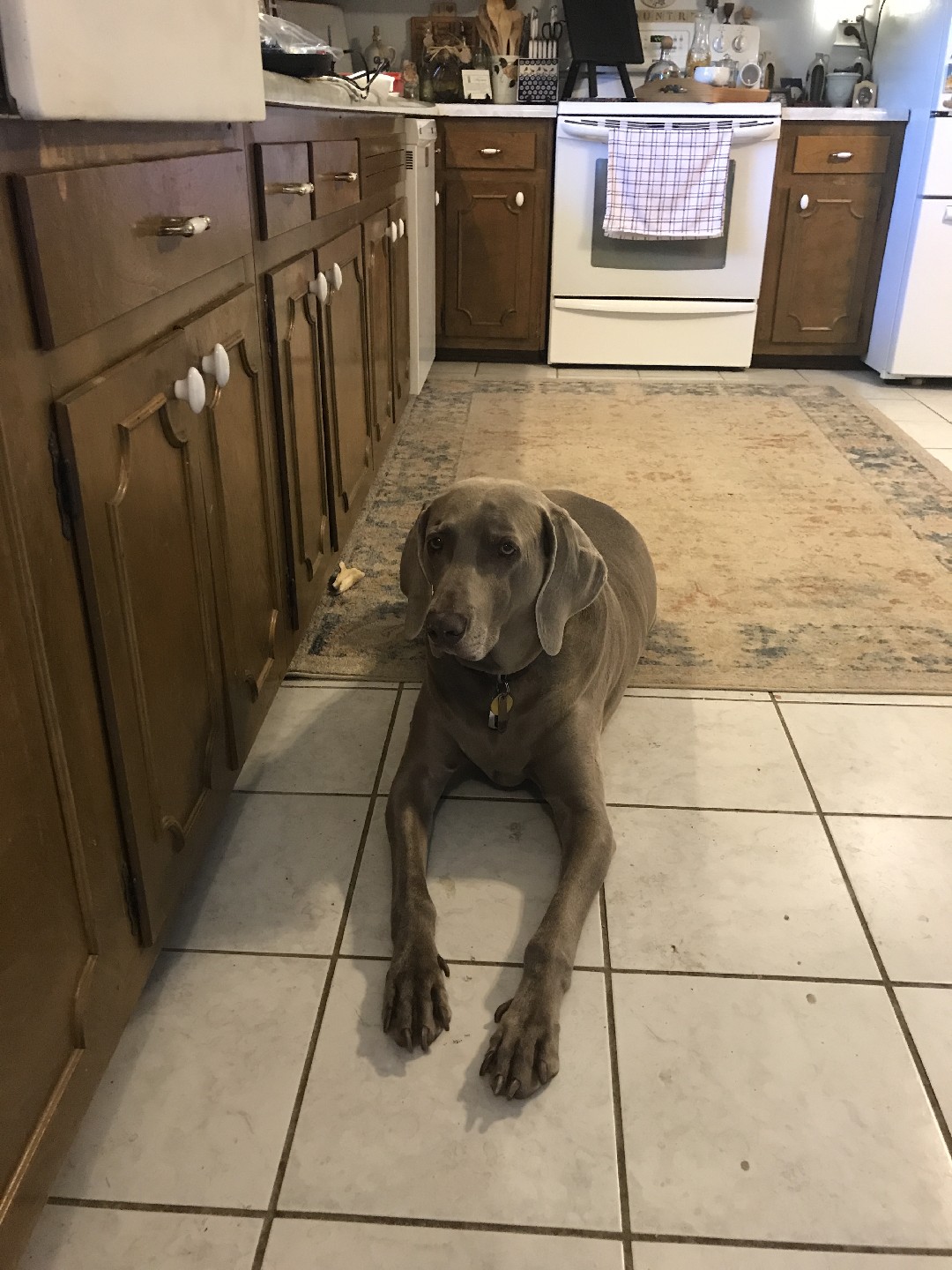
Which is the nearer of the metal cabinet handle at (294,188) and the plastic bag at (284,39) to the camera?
the metal cabinet handle at (294,188)

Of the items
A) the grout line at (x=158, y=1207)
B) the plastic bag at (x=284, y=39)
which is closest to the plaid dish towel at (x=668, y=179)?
the plastic bag at (x=284, y=39)

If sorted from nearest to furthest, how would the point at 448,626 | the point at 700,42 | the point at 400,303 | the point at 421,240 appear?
the point at 448,626 → the point at 400,303 → the point at 421,240 → the point at 700,42

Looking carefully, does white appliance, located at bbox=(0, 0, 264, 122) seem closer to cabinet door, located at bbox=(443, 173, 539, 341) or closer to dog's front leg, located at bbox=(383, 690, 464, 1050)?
dog's front leg, located at bbox=(383, 690, 464, 1050)

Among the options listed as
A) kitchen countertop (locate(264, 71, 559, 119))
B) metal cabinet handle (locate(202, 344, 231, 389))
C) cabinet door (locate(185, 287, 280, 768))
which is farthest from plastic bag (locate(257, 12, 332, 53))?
metal cabinet handle (locate(202, 344, 231, 389))

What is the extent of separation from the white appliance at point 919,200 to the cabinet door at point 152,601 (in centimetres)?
361

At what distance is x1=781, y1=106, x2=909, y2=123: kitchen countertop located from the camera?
4.01 metres

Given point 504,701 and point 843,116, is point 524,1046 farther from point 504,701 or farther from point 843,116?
point 843,116

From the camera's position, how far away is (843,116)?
159 inches

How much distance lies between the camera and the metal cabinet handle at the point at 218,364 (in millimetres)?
1343

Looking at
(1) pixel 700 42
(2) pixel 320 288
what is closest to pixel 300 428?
(2) pixel 320 288

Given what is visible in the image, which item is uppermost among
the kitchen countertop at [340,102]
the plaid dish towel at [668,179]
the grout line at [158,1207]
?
the kitchen countertop at [340,102]

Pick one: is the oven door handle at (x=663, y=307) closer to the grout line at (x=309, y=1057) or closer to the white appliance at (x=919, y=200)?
the white appliance at (x=919, y=200)

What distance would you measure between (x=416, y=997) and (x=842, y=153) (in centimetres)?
405

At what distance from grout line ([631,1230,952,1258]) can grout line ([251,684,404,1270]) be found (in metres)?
0.38
